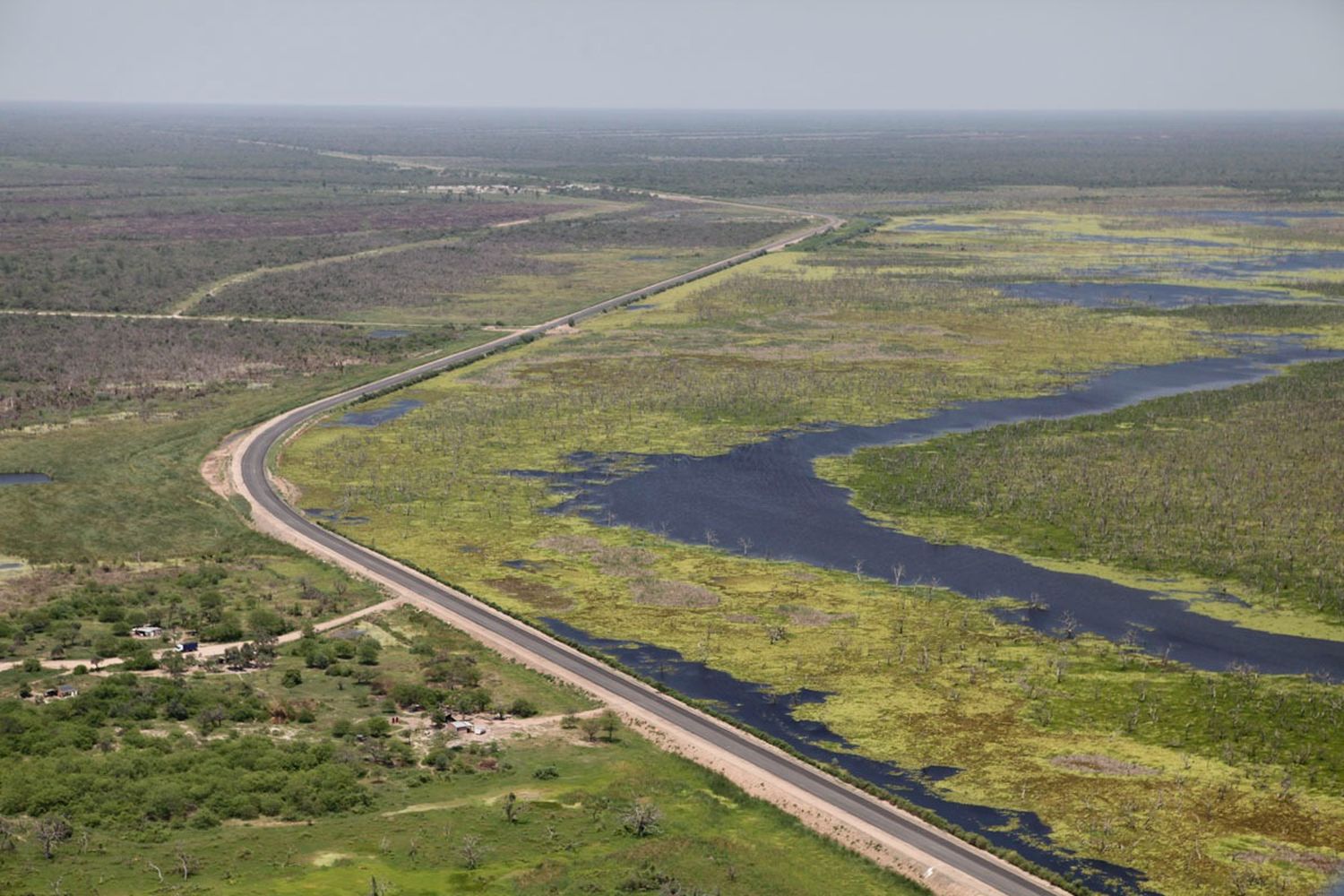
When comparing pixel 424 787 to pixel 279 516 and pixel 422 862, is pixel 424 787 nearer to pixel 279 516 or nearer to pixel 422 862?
pixel 422 862

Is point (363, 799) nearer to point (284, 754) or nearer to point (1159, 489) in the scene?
point (284, 754)

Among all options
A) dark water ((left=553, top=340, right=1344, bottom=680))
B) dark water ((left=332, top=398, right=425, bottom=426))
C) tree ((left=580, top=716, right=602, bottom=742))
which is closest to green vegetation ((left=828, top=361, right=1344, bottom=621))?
dark water ((left=553, top=340, right=1344, bottom=680))

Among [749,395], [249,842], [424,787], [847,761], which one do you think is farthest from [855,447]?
[249,842]

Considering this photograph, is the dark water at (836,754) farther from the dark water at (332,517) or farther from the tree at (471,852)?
the dark water at (332,517)

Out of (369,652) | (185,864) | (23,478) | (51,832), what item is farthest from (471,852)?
(23,478)

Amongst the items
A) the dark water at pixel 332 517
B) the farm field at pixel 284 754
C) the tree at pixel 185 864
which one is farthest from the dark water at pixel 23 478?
the tree at pixel 185 864

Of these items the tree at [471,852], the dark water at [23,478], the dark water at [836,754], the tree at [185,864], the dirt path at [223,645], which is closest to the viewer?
the tree at [185,864]
